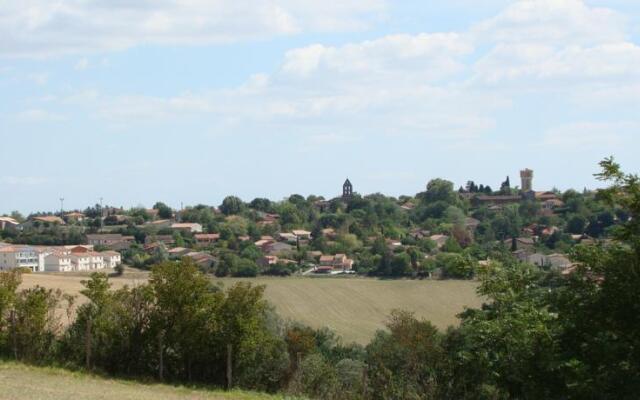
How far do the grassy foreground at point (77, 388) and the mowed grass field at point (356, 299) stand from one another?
96.2ft

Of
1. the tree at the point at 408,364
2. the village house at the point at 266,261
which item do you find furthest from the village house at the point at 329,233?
the tree at the point at 408,364

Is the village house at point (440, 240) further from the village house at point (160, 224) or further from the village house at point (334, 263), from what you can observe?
the village house at point (160, 224)

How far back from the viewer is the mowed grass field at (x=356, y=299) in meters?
58.2

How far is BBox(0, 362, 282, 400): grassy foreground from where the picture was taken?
52.2 ft

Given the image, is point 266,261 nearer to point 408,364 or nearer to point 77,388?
point 408,364

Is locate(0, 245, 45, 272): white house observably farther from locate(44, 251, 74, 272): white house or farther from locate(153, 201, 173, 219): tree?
locate(153, 201, 173, 219): tree

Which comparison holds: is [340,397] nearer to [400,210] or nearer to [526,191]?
[400,210]

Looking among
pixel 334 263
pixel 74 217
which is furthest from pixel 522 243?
pixel 74 217

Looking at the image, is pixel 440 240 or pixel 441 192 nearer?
pixel 440 240

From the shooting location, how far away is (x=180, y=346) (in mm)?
21688

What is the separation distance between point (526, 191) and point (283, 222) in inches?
1912

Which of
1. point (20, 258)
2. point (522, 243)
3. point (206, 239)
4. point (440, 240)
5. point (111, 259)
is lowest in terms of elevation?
point (111, 259)

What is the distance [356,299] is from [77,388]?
54.5m

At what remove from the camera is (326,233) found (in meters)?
136
